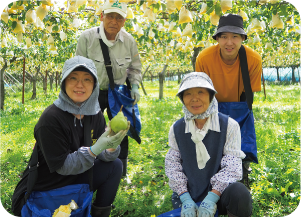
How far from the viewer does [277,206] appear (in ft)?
6.64

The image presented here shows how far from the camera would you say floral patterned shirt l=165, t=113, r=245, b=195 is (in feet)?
4.98

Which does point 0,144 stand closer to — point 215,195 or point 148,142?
point 148,142

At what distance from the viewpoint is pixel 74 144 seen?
164 cm

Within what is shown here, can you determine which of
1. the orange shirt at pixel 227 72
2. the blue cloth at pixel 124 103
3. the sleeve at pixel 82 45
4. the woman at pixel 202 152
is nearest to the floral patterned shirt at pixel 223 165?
the woman at pixel 202 152

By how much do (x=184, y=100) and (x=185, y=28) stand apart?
4.12 feet

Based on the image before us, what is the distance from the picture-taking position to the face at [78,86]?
162cm

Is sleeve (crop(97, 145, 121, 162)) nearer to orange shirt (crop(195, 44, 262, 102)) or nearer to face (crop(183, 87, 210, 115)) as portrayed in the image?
face (crop(183, 87, 210, 115))

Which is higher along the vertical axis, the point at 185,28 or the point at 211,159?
the point at 185,28

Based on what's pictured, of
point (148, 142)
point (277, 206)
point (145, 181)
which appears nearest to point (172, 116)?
point (148, 142)

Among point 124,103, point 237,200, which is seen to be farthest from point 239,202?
point 124,103

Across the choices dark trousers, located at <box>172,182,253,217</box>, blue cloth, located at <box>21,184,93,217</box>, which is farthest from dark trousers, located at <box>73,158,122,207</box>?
dark trousers, located at <box>172,182,253,217</box>

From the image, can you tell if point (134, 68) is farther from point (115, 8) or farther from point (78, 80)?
point (78, 80)

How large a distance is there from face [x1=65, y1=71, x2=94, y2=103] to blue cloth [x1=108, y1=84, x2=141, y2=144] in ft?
2.62

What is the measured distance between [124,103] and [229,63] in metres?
1.11
